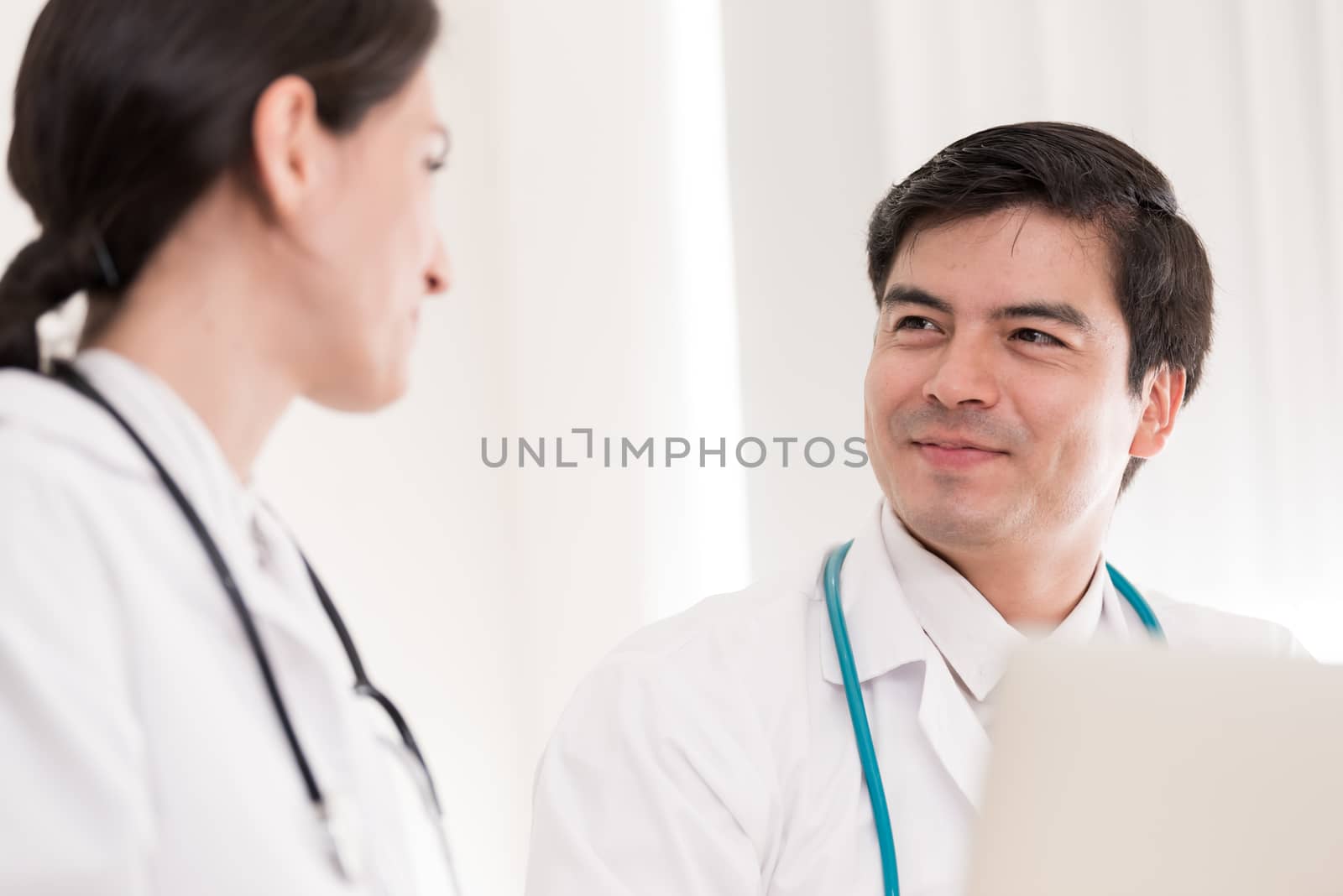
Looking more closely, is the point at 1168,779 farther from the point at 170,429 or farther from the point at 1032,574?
the point at 1032,574

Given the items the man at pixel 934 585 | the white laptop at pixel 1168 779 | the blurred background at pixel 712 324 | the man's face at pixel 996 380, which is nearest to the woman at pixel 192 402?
the white laptop at pixel 1168 779

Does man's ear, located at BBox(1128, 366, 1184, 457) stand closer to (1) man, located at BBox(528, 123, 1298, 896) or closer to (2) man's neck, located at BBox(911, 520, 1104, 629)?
(1) man, located at BBox(528, 123, 1298, 896)

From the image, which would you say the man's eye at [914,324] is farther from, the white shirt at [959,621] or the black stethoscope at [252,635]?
the black stethoscope at [252,635]

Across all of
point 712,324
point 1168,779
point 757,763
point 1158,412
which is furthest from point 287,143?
point 712,324

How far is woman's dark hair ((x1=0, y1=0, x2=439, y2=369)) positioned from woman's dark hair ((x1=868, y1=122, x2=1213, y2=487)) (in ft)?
2.88

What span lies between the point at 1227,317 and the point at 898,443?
3.68 ft

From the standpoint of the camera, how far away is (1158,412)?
1591mm

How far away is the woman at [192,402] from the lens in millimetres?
595

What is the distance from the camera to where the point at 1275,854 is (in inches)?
24.1

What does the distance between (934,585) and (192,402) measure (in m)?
0.88

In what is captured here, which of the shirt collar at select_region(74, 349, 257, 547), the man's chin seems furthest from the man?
the shirt collar at select_region(74, 349, 257, 547)

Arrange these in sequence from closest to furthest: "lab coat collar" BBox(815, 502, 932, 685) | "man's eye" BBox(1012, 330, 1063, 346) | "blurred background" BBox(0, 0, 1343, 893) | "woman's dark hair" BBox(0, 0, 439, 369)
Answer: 1. "woman's dark hair" BBox(0, 0, 439, 369)
2. "lab coat collar" BBox(815, 502, 932, 685)
3. "man's eye" BBox(1012, 330, 1063, 346)
4. "blurred background" BBox(0, 0, 1343, 893)

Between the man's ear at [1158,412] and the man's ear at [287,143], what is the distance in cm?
112

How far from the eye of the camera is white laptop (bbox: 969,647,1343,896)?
0.62 metres
